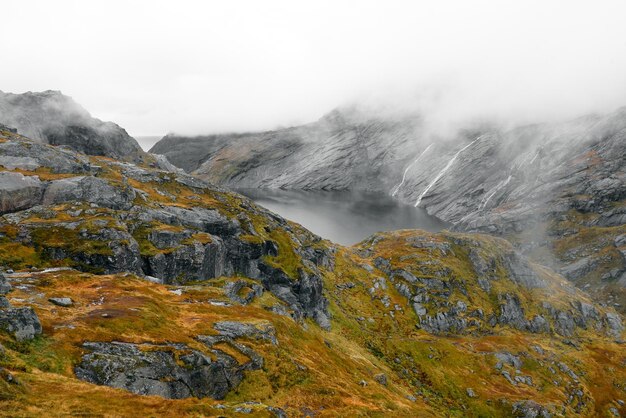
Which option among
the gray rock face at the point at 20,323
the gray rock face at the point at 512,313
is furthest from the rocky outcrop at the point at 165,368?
the gray rock face at the point at 512,313

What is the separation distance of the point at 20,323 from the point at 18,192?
61.3 metres

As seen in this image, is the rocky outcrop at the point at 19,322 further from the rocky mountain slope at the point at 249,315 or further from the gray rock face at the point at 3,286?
the gray rock face at the point at 3,286

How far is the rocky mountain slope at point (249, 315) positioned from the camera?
37.5 metres

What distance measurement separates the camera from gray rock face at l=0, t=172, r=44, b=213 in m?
82.5

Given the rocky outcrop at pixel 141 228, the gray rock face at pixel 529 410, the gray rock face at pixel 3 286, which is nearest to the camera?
the gray rock face at pixel 3 286

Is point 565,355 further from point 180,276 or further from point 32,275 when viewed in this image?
point 32,275

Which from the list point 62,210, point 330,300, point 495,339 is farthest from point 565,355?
point 62,210

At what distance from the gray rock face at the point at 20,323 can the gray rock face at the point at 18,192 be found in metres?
57.0

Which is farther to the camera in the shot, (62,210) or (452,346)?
(452,346)

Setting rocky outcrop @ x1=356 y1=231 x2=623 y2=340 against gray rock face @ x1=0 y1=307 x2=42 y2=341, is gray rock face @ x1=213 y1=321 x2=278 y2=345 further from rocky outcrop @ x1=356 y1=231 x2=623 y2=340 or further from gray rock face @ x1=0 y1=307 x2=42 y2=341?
rocky outcrop @ x1=356 y1=231 x2=623 y2=340

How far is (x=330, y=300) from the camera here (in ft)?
373

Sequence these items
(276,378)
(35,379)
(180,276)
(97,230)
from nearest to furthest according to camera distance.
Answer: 1. (35,379)
2. (276,378)
3. (97,230)
4. (180,276)

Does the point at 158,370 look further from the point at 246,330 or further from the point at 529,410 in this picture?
the point at 529,410

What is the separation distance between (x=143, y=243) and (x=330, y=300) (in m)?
52.3
